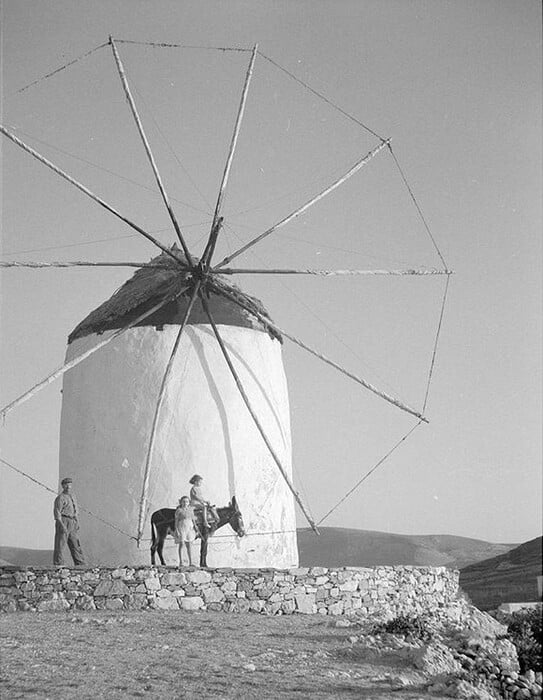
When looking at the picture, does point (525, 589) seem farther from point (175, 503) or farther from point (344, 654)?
point (344, 654)

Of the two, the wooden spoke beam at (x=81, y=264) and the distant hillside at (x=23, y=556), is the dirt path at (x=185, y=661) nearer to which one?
the wooden spoke beam at (x=81, y=264)

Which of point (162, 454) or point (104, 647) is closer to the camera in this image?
point (104, 647)

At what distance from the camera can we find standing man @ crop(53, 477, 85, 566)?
42.7 feet

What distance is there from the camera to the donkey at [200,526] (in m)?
13.2

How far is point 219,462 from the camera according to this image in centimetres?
1405

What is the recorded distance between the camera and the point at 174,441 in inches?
548

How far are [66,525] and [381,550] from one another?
56.9ft

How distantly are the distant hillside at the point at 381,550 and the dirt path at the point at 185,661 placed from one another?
17862 millimetres

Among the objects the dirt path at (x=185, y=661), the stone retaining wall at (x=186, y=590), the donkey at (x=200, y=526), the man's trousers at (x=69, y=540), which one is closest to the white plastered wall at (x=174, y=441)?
the donkey at (x=200, y=526)

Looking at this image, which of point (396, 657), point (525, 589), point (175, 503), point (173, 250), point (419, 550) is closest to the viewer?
point (396, 657)

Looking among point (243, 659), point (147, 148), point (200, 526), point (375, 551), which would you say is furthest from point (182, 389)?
point (375, 551)

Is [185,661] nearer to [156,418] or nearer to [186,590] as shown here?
[186,590]

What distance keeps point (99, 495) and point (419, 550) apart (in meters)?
16.9

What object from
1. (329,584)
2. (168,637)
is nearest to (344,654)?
(168,637)
